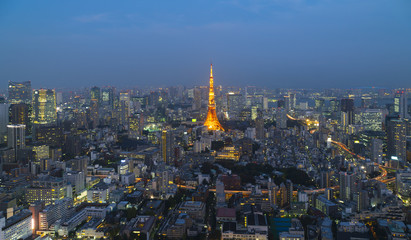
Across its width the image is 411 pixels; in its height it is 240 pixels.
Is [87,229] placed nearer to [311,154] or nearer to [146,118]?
[311,154]

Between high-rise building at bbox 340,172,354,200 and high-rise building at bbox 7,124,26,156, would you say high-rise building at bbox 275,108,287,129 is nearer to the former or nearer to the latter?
high-rise building at bbox 340,172,354,200

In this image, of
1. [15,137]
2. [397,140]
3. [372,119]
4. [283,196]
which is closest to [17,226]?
[283,196]

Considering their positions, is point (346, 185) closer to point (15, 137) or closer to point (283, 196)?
point (283, 196)

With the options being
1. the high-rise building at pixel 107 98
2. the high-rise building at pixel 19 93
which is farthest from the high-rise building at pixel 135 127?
the high-rise building at pixel 107 98

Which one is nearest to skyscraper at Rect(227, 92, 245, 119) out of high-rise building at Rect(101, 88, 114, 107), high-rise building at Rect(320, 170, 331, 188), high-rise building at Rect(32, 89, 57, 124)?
high-rise building at Rect(101, 88, 114, 107)

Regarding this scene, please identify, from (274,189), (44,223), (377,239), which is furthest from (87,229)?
(377,239)
